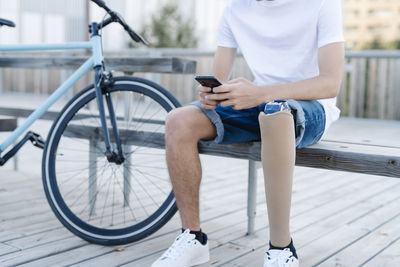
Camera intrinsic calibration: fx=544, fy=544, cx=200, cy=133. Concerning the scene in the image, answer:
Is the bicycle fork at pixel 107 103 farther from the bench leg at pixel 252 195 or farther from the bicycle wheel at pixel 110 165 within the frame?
the bench leg at pixel 252 195

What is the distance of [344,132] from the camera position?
6.10 m

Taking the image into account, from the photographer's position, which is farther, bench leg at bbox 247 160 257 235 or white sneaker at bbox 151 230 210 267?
bench leg at bbox 247 160 257 235

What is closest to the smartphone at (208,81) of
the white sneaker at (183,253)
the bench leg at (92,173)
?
the white sneaker at (183,253)

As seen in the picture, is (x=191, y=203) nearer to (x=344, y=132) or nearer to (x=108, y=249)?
(x=108, y=249)

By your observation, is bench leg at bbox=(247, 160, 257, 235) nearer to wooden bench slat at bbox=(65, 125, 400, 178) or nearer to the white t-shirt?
wooden bench slat at bbox=(65, 125, 400, 178)

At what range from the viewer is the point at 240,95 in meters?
1.70

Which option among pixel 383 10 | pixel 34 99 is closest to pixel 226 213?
pixel 34 99

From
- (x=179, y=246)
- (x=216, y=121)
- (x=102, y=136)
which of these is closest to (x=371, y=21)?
(x=102, y=136)

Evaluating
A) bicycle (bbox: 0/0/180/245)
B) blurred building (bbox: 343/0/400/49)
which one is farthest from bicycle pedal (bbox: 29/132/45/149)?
blurred building (bbox: 343/0/400/49)

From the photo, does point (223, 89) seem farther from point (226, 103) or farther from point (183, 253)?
point (183, 253)

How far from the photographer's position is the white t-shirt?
1.79 meters

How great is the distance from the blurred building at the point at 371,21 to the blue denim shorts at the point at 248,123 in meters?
82.3

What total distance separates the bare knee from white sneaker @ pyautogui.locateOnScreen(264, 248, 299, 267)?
1.48ft

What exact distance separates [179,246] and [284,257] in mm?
368
